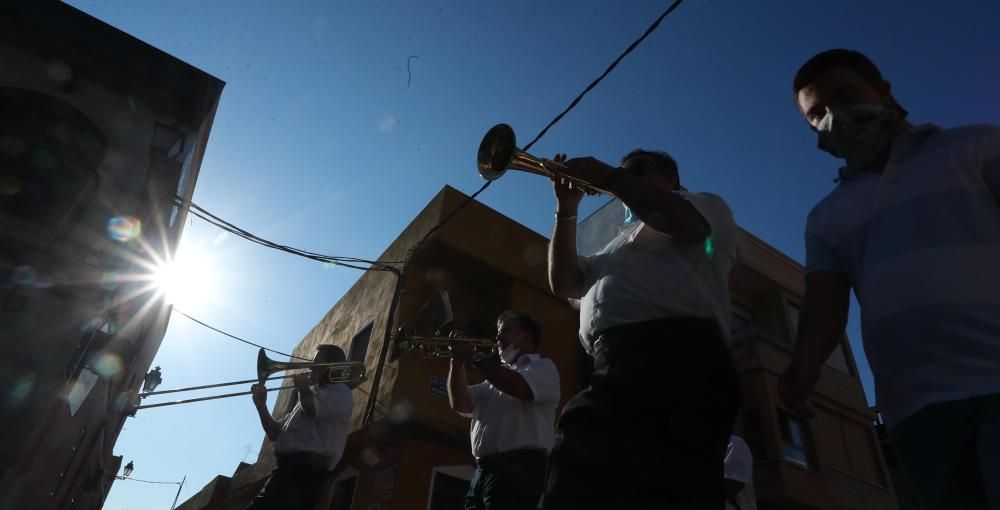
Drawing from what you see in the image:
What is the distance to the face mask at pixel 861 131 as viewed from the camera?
1721 mm

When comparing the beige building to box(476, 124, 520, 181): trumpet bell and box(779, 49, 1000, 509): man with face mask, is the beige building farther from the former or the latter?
box(779, 49, 1000, 509): man with face mask

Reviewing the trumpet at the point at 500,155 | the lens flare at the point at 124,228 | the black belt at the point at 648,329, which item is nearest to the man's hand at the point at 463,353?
the trumpet at the point at 500,155

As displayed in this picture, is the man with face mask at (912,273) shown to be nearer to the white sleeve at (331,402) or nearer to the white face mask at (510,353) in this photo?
the white face mask at (510,353)

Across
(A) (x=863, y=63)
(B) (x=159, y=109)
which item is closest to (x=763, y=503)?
(A) (x=863, y=63)

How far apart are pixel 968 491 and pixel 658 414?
68cm

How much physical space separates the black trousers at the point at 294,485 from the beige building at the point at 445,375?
2.78ft

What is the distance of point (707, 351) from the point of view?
1482 millimetres

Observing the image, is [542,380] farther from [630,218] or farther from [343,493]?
[343,493]

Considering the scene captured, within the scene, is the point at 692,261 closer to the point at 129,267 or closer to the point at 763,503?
the point at 129,267

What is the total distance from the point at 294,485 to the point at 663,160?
364 centimetres

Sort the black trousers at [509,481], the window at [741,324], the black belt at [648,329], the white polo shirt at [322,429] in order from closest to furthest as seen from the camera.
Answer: the black belt at [648,329]
the black trousers at [509,481]
the white polo shirt at [322,429]
the window at [741,324]

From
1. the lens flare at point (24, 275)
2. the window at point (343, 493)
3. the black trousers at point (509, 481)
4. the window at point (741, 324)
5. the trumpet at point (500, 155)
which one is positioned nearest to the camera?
the trumpet at point (500, 155)

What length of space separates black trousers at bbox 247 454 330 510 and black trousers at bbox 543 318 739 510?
3318 mm

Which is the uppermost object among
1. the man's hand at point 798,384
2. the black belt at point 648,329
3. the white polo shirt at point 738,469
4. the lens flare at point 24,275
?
the lens flare at point 24,275
